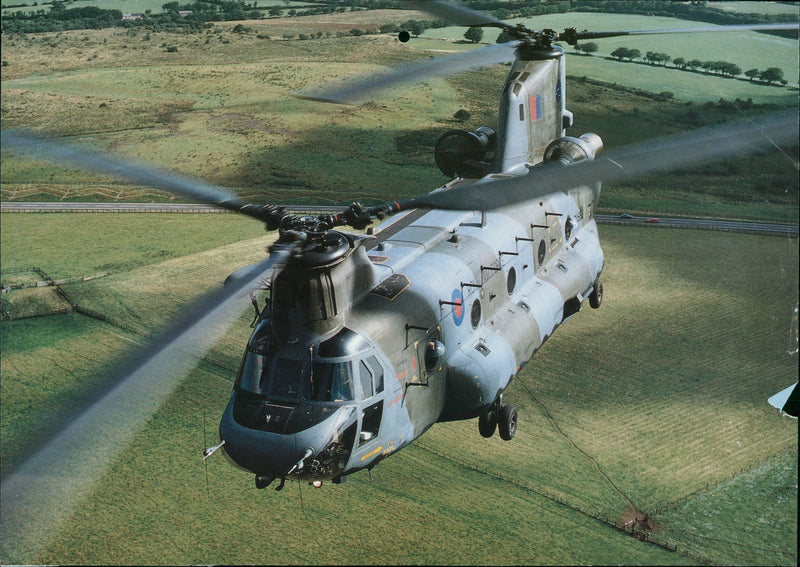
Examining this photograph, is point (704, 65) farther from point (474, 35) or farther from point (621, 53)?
point (474, 35)

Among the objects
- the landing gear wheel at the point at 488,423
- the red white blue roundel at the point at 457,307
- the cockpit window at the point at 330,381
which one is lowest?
the landing gear wheel at the point at 488,423

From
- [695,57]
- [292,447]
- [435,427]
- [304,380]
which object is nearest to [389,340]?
[304,380]

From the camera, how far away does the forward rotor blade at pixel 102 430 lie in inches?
514

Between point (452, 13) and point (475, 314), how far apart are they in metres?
9.71

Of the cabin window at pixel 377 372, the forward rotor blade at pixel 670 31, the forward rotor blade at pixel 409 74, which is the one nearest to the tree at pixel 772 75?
the forward rotor blade at pixel 670 31

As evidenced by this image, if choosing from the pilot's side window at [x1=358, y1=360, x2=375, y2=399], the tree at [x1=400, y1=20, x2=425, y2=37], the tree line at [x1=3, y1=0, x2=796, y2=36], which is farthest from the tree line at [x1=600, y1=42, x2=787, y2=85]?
the pilot's side window at [x1=358, y1=360, x2=375, y2=399]

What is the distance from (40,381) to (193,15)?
4490cm

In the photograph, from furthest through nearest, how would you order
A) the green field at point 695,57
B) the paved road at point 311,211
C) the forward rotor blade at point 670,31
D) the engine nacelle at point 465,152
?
the green field at point 695,57 < the paved road at point 311,211 < the engine nacelle at point 465,152 < the forward rotor blade at point 670,31

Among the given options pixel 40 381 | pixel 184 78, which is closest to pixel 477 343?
pixel 40 381

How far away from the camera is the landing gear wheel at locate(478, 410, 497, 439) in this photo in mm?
24656

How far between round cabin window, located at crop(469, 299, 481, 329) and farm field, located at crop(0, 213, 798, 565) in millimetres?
5544

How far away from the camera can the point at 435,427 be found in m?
28.8

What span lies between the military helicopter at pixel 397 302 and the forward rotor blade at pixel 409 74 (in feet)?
0.19

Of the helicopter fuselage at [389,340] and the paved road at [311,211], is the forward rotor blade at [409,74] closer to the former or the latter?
the helicopter fuselage at [389,340]
